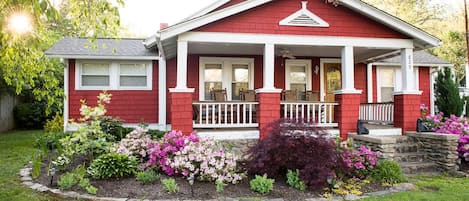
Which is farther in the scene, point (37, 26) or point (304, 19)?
point (304, 19)

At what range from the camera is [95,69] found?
9617 mm

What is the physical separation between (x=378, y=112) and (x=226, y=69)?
466cm

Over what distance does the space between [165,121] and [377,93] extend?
24.0ft

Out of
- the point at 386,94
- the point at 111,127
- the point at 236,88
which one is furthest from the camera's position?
the point at 386,94

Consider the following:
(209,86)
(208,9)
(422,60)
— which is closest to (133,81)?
(209,86)

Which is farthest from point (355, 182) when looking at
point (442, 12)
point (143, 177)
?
point (442, 12)

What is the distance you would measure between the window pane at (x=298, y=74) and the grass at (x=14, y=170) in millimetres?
7621

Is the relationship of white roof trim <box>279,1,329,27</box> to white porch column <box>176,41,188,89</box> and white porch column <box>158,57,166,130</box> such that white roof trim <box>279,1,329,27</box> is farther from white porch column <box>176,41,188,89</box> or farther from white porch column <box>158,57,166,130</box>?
white porch column <box>158,57,166,130</box>

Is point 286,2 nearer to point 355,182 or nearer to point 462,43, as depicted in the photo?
point 355,182

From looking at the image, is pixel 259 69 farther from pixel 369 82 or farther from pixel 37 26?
pixel 37 26

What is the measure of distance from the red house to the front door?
0.03 m

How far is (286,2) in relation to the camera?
7.58m

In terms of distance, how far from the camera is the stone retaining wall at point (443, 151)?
247 inches

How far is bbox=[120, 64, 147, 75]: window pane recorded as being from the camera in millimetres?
9758
